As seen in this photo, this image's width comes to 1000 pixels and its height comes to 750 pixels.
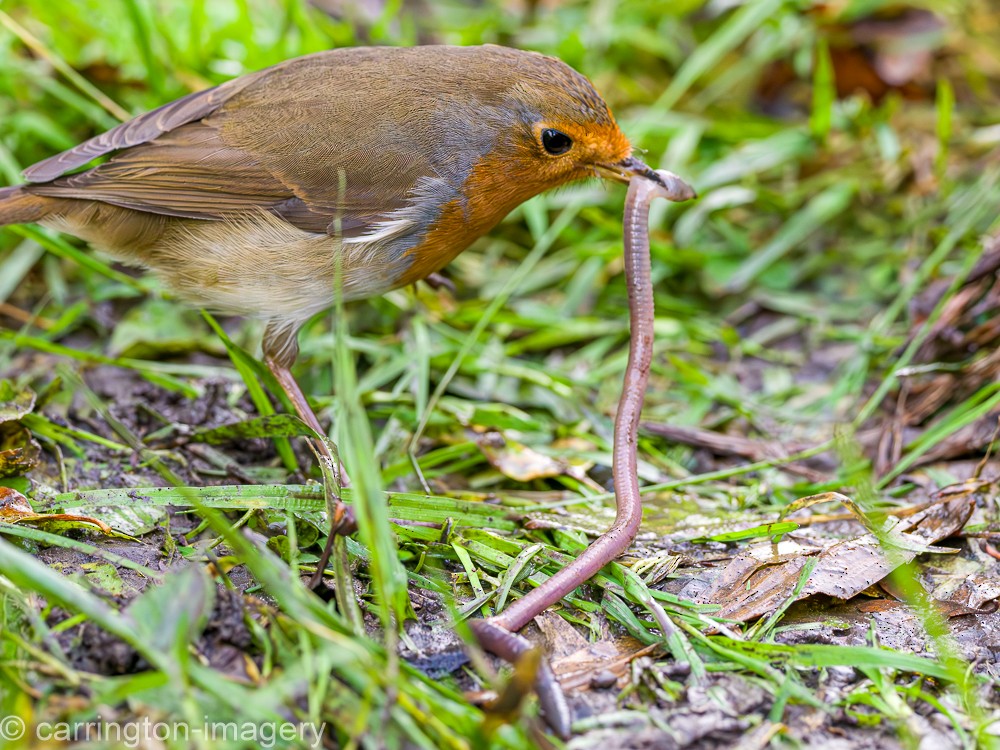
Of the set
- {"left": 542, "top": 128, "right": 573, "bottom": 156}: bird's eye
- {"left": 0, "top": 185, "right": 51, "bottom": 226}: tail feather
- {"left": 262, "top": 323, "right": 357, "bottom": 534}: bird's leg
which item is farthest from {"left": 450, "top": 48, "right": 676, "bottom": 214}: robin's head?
{"left": 0, "top": 185, "right": 51, "bottom": 226}: tail feather

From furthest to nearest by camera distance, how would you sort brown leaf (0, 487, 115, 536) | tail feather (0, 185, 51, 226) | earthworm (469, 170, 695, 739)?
tail feather (0, 185, 51, 226) < brown leaf (0, 487, 115, 536) < earthworm (469, 170, 695, 739)

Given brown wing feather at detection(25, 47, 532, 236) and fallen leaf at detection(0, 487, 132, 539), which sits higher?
brown wing feather at detection(25, 47, 532, 236)

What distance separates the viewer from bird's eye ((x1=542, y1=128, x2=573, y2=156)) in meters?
3.31

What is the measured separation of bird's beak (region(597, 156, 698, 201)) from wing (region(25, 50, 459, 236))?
1.87 feet

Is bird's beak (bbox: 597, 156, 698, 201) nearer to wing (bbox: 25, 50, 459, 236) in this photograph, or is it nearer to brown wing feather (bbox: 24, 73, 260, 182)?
wing (bbox: 25, 50, 459, 236)

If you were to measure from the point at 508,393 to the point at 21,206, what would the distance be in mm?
1927

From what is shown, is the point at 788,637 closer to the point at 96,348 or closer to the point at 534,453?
the point at 534,453

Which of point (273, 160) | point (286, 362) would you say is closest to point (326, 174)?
point (273, 160)

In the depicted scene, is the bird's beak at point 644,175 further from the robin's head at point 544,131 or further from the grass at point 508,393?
the grass at point 508,393

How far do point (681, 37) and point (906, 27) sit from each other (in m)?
1.27

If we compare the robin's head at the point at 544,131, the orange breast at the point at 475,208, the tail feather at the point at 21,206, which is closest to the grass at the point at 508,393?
Result: the tail feather at the point at 21,206

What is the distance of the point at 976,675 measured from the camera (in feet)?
7.92

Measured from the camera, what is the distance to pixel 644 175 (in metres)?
3.39

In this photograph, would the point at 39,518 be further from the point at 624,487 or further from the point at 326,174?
the point at 624,487
